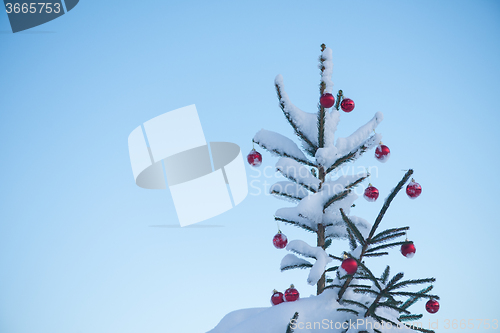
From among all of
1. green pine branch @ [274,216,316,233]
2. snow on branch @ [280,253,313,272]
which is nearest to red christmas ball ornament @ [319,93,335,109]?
green pine branch @ [274,216,316,233]

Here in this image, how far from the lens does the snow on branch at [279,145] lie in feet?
9.32

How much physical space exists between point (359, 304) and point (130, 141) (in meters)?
3.86

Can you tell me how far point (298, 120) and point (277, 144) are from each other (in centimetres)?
29

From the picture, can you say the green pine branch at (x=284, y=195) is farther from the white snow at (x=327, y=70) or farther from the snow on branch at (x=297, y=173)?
the white snow at (x=327, y=70)

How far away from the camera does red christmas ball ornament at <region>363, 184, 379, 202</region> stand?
101 inches

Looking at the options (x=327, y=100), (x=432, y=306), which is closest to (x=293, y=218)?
(x=327, y=100)

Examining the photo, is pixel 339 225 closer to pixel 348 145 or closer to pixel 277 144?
pixel 348 145

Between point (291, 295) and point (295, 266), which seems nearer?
point (291, 295)

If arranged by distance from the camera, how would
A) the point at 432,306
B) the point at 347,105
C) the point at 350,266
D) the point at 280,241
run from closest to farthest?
the point at 350,266 < the point at 432,306 < the point at 280,241 < the point at 347,105

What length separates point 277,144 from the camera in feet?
9.38

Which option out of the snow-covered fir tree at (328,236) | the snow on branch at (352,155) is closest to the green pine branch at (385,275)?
the snow-covered fir tree at (328,236)

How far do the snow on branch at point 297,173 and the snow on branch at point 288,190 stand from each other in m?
0.05

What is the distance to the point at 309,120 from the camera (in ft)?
9.47

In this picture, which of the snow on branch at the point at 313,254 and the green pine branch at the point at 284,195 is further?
the green pine branch at the point at 284,195
